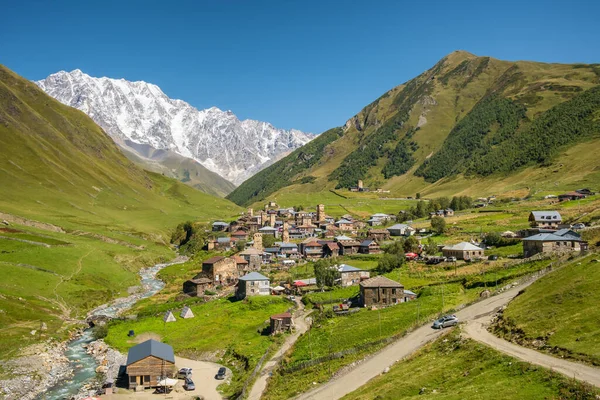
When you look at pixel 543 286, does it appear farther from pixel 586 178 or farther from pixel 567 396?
pixel 586 178

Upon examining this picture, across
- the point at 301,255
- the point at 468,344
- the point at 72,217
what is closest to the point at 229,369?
the point at 468,344

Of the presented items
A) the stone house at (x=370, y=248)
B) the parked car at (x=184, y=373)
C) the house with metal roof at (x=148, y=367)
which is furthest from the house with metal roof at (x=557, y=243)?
the house with metal roof at (x=148, y=367)

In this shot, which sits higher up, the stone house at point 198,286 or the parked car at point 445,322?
the parked car at point 445,322

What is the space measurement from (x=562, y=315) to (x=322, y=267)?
57.1 meters

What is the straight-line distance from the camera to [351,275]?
322ft

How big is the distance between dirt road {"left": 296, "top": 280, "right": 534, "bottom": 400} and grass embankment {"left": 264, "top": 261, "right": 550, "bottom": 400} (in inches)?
60.3

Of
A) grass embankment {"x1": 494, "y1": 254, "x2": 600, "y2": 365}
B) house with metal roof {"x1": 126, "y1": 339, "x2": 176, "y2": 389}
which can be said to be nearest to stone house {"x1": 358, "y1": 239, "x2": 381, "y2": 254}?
grass embankment {"x1": 494, "y1": 254, "x2": 600, "y2": 365}

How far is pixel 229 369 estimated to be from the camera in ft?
215

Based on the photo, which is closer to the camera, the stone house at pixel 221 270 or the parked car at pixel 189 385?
the parked car at pixel 189 385

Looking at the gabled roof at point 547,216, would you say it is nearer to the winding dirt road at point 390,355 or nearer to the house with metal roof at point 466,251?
the house with metal roof at point 466,251

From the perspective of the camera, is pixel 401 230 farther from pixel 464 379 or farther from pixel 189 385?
pixel 464 379

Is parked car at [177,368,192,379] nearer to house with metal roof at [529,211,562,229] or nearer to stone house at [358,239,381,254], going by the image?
stone house at [358,239,381,254]

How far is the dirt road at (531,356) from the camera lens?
1306 inches

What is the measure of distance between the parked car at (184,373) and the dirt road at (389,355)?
21.5 metres
